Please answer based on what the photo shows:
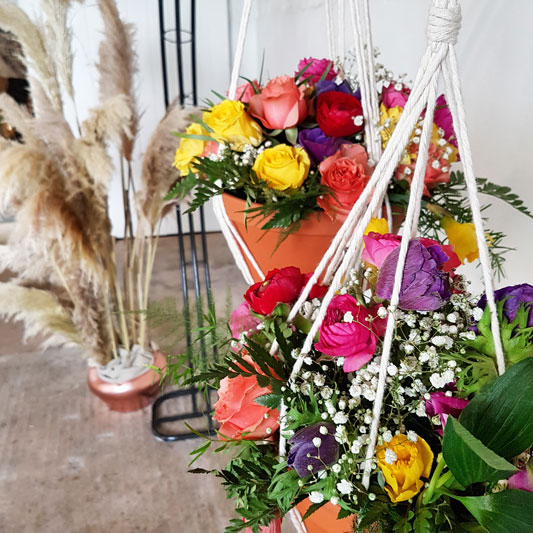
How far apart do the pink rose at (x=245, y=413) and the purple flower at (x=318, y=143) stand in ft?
1.08

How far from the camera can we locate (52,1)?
4.66 ft

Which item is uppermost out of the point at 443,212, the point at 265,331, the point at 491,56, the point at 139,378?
the point at 491,56

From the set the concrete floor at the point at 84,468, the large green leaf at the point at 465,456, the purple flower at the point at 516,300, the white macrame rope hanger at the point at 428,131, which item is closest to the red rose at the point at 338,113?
the white macrame rope hanger at the point at 428,131

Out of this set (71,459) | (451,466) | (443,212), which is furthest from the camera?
(71,459)

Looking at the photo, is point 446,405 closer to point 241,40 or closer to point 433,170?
point 433,170

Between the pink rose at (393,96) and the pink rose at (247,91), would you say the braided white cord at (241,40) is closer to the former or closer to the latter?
the pink rose at (247,91)

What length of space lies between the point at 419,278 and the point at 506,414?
129 millimetres

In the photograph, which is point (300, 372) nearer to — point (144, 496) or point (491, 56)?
point (491, 56)

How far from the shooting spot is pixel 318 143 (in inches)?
27.0

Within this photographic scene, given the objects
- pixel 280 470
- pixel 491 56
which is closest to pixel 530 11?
pixel 491 56

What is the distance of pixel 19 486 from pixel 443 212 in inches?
65.8

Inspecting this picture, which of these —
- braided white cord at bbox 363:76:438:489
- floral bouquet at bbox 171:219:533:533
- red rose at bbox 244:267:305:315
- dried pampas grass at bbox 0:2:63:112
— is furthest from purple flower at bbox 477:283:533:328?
dried pampas grass at bbox 0:2:63:112

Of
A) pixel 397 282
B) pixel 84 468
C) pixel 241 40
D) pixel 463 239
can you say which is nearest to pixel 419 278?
pixel 397 282

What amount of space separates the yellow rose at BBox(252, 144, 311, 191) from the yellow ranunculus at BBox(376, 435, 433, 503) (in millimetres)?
356
